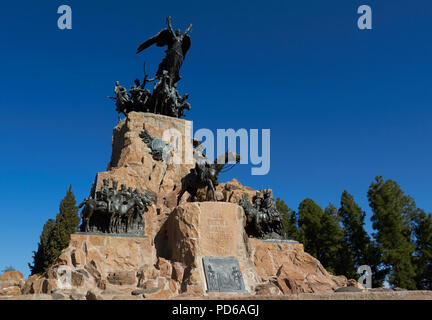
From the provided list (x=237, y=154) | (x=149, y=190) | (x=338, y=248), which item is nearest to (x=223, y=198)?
(x=149, y=190)

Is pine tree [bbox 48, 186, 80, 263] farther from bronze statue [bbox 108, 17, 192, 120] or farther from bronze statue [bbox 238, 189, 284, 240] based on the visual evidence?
bronze statue [bbox 238, 189, 284, 240]

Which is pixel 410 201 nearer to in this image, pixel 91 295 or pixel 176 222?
pixel 176 222

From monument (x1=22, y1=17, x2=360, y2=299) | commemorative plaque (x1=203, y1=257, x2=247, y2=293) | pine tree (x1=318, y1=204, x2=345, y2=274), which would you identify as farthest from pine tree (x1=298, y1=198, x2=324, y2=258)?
commemorative plaque (x1=203, y1=257, x2=247, y2=293)

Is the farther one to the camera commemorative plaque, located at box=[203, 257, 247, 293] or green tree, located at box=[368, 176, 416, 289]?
green tree, located at box=[368, 176, 416, 289]

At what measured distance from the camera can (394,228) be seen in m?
27.7

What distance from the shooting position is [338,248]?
107 ft

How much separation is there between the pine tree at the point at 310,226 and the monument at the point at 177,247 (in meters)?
19.6

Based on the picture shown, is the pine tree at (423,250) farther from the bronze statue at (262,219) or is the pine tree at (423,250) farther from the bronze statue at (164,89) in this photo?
the bronze statue at (164,89)

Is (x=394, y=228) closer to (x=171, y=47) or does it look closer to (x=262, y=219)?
(x=262, y=219)

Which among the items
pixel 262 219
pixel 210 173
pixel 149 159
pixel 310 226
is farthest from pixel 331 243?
pixel 210 173

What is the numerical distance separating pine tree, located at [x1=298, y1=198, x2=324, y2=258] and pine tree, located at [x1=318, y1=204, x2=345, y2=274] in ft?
1.80

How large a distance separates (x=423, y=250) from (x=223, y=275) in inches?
834

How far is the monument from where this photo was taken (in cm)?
1241
